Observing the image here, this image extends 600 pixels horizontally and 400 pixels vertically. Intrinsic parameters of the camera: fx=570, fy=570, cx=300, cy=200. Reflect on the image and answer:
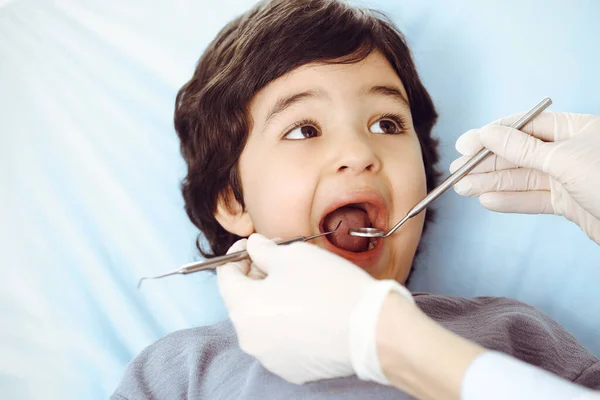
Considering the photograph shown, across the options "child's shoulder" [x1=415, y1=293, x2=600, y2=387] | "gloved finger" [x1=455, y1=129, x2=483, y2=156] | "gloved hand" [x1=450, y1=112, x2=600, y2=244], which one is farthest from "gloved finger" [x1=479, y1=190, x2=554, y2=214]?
"child's shoulder" [x1=415, y1=293, x2=600, y2=387]

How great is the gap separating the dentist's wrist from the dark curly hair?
67 cm

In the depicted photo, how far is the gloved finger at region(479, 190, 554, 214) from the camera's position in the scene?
128 centimetres

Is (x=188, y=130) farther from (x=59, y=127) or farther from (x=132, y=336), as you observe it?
(x=132, y=336)

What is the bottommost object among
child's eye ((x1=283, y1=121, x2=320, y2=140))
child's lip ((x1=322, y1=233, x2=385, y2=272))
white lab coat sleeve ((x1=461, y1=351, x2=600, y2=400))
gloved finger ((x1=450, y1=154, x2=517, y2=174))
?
white lab coat sleeve ((x1=461, y1=351, x2=600, y2=400))

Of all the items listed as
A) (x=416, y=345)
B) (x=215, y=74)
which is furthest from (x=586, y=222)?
(x=215, y=74)

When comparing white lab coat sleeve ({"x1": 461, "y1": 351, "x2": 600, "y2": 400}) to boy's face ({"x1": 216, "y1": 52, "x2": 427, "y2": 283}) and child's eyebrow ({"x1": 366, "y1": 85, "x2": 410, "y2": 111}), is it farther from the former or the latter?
child's eyebrow ({"x1": 366, "y1": 85, "x2": 410, "y2": 111})

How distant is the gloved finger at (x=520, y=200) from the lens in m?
1.28

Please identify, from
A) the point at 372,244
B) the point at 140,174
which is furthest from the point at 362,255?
the point at 140,174

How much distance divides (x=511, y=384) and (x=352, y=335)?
0.21 m

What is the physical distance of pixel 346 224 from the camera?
4.07ft

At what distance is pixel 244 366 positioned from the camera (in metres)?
1.14

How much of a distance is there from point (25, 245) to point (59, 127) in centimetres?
34

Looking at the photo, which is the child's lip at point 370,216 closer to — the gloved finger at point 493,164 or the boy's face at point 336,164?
the boy's face at point 336,164

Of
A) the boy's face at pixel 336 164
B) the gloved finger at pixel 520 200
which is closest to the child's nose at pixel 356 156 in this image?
the boy's face at pixel 336 164
